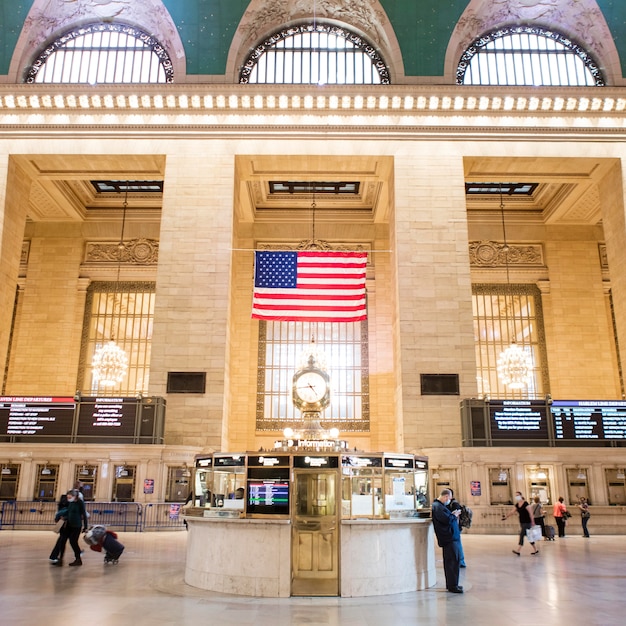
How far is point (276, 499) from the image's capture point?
659cm

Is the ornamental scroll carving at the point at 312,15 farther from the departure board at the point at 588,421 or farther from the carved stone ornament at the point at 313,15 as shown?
the departure board at the point at 588,421

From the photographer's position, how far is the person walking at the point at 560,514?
1305 centimetres

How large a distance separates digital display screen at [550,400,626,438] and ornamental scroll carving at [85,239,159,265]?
14779mm

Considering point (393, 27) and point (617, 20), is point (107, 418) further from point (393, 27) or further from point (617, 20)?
point (617, 20)

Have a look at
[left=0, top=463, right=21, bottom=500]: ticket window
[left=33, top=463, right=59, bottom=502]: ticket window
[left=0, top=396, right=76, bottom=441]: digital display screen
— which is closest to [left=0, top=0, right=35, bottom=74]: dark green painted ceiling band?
[left=0, top=396, right=76, bottom=441]: digital display screen

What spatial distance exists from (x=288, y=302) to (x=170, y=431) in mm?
4286

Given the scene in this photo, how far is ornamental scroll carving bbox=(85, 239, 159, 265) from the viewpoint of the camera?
22.4m

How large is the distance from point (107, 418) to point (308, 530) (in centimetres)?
913

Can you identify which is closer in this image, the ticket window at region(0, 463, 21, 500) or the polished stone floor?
the polished stone floor

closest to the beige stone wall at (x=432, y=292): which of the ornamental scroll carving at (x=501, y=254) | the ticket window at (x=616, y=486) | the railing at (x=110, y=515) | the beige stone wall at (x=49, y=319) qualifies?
the ticket window at (x=616, y=486)

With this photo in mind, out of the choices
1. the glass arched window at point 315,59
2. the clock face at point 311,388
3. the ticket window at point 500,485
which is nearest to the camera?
the clock face at point 311,388

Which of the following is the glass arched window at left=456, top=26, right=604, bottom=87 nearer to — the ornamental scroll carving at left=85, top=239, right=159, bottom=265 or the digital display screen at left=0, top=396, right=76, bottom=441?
the ornamental scroll carving at left=85, top=239, right=159, bottom=265

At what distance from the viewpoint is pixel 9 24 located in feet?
56.8

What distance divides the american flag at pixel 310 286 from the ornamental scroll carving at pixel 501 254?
28.2 ft
